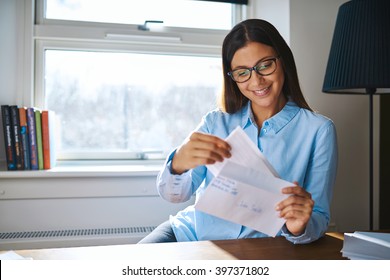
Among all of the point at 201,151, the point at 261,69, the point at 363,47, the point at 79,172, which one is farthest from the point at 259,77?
the point at 79,172

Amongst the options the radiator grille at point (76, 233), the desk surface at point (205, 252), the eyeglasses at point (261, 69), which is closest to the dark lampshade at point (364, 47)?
the eyeglasses at point (261, 69)

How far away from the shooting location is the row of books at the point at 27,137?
1637mm

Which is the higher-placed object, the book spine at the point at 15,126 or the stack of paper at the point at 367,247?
the book spine at the point at 15,126

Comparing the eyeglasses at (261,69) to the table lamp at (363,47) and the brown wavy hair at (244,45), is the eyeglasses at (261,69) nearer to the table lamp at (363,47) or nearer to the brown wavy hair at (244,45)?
the brown wavy hair at (244,45)

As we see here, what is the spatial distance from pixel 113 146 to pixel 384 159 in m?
1.49

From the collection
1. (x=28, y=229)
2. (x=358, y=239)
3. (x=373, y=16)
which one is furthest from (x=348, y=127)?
(x=28, y=229)

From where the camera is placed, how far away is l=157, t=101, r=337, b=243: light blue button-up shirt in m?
1.06

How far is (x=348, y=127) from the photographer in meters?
1.88

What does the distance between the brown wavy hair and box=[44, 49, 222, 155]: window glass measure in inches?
30.5

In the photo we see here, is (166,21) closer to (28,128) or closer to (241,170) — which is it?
(28,128)

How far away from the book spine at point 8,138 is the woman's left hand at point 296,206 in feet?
4.44

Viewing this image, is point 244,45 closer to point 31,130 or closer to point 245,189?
point 245,189

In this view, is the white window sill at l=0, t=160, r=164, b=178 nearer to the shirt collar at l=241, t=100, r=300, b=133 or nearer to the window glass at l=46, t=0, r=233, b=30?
the shirt collar at l=241, t=100, r=300, b=133

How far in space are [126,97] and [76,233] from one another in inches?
30.4
